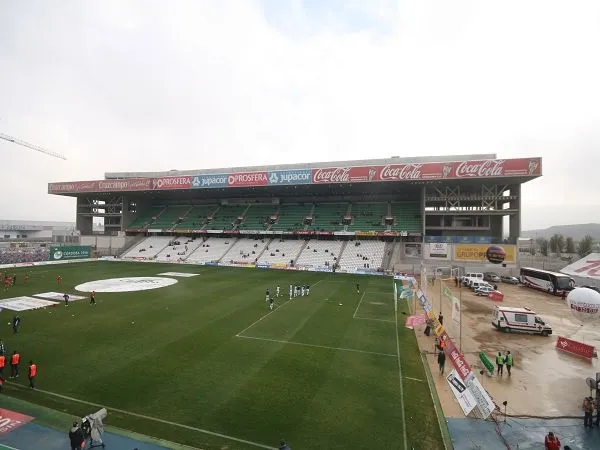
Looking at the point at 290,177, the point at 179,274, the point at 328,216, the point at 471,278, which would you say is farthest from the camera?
the point at 328,216

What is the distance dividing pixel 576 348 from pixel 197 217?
66.5 metres

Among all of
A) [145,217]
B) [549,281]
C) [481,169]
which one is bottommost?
[549,281]

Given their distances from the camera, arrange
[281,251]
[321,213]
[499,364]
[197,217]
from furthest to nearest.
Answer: [197,217], [321,213], [281,251], [499,364]

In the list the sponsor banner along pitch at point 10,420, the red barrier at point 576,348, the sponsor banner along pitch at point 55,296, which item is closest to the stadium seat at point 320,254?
the sponsor banner along pitch at point 55,296

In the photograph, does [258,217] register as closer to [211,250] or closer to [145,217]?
[211,250]

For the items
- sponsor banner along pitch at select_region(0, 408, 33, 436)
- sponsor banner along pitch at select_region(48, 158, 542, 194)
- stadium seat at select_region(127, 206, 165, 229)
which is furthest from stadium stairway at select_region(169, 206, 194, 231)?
sponsor banner along pitch at select_region(0, 408, 33, 436)

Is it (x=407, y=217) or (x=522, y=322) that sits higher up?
(x=407, y=217)

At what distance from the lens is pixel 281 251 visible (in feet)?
192

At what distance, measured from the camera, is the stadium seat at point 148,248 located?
6353cm

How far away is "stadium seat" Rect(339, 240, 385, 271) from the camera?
50.4 meters

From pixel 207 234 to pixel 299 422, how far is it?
61364 millimetres

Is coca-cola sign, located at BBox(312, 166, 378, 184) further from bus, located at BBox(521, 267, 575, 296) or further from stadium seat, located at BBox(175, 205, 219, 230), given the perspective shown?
stadium seat, located at BBox(175, 205, 219, 230)

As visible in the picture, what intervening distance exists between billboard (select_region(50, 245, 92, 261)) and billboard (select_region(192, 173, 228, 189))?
937 inches

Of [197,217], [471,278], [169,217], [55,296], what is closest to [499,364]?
[471,278]
